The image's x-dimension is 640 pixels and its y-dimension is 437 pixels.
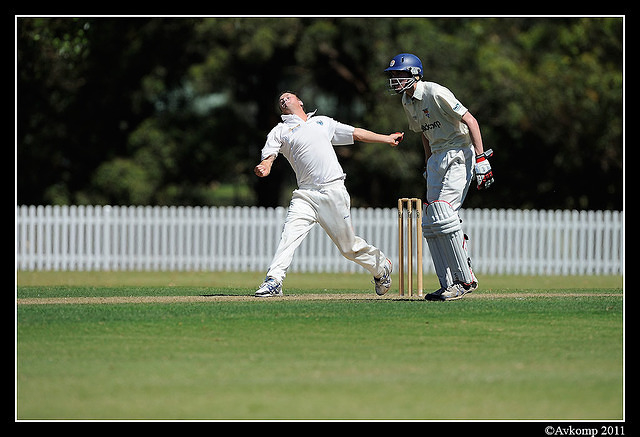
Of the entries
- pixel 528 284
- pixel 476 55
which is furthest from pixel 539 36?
pixel 528 284

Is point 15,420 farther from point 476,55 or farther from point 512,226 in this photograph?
point 476,55

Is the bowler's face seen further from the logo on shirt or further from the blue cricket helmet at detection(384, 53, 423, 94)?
the logo on shirt

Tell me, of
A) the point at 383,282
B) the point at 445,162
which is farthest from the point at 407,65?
the point at 383,282

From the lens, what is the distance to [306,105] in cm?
3191

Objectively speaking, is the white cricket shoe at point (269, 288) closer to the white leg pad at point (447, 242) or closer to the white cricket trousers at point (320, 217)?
the white cricket trousers at point (320, 217)

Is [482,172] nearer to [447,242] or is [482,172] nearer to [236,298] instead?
[447,242]

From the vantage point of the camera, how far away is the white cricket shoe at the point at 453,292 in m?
9.81

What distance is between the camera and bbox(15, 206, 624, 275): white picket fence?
21891 mm

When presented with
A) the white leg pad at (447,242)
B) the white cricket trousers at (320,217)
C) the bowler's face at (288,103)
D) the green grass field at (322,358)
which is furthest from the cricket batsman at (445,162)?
the bowler's face at (288,103)

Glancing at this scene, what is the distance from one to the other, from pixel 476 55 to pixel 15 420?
2680 cm

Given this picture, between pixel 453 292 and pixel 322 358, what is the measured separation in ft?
9.70

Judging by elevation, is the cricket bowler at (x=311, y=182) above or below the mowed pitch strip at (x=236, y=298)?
above

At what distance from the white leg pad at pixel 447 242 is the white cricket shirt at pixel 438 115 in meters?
0.58

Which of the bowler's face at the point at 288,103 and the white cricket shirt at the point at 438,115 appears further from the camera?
the bowler's face at the point at 288,103
